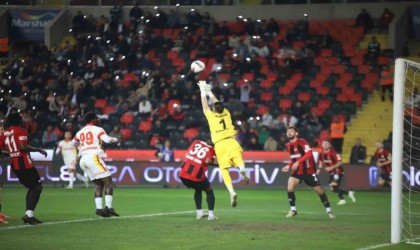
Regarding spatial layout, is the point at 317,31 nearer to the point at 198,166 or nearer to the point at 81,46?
the point at 81,46

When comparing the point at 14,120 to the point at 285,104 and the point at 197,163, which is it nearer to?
the point at 197,163

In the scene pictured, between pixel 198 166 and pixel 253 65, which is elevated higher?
pixel 253 65

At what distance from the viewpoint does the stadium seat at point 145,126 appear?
37250mm

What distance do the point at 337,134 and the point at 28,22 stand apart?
689 inches

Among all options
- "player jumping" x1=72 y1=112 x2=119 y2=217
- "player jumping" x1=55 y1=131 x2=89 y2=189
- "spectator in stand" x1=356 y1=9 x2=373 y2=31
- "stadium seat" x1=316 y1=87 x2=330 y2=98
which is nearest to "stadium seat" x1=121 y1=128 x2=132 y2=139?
"player jumping" x1=55 y1=131 x2=89 y2=189

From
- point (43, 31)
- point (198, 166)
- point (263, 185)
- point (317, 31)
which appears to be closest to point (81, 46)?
point (43, 31)

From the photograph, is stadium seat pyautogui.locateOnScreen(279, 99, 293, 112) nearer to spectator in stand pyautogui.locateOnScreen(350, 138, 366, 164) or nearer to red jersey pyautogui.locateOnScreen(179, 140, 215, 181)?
spectator in stand pyautogui.locateOnScreen(350, 138, 366, 164)

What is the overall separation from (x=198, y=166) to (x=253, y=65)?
19.7 m

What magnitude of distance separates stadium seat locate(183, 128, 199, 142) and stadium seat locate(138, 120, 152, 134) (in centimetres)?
→ 165

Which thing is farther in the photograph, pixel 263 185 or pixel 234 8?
pixel 234 8

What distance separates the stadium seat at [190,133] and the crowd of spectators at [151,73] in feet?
0.95

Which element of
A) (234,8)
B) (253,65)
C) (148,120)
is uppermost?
(234,8)

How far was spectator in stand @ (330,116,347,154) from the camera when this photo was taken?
113 ft

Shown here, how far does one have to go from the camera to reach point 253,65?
39250mm
